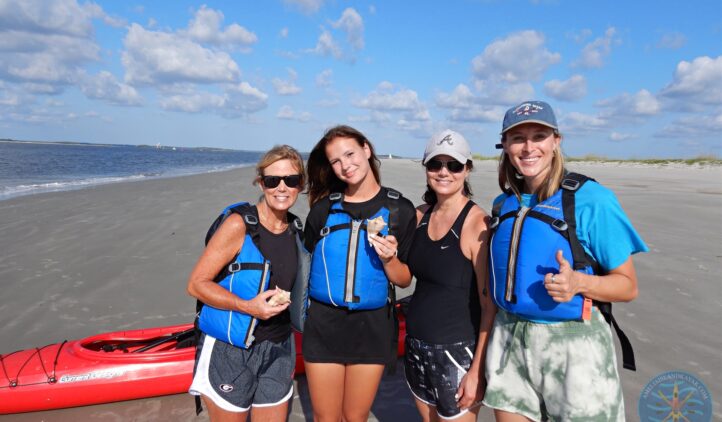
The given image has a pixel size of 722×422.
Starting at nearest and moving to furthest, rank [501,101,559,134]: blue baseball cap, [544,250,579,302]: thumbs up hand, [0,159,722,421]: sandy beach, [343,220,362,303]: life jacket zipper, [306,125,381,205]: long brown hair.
→ [544,250,579,302]: thumbs up hand
[501,101,559,134]: blue baseball cap
[343,220,362,303]: life jacket zipper
[306,125,381,205]: long brown hair
[0,159,722,421]: sandy beach

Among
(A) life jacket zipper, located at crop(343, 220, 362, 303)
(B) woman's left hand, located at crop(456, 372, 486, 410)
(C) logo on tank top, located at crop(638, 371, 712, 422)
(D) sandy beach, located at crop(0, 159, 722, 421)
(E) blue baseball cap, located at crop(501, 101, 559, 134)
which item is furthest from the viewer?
(D) sandy beach, located at crop(0, 159, 722, 421)

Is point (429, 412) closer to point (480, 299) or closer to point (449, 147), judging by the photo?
point (480, 299)

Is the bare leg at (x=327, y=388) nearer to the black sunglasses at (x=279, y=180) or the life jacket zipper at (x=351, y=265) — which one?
the life jacket zipper at (x=351, y=265)

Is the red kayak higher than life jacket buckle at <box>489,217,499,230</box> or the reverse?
the reverse

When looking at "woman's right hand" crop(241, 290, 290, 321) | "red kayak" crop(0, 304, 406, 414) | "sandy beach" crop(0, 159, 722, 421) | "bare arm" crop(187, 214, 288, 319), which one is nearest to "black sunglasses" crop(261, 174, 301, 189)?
"bare arm" crop(187, 214, 288, 319)

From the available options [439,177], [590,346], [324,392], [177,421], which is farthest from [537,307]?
[177,421]

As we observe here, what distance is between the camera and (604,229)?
2137mm

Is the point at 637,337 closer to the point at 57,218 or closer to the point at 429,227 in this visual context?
the point at 429,227

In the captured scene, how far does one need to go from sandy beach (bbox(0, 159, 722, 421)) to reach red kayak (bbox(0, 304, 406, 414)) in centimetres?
14

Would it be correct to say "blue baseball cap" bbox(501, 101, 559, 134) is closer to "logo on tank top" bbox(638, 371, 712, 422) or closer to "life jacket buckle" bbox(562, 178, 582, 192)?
"life jacket buckle" bbox(562, 178, 582, 192)

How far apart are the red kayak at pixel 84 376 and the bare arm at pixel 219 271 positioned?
2.07 meters

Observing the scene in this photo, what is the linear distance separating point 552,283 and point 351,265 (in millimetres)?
1341

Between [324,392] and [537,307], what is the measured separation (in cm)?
156

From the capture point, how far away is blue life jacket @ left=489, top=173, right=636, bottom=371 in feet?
7.32
